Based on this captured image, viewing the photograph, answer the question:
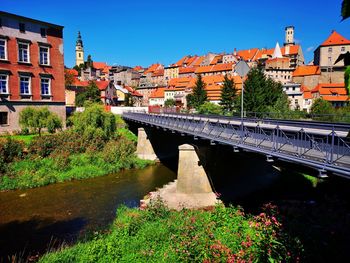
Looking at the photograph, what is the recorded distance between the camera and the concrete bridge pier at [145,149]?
33.3m

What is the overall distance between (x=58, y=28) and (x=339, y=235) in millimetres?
36249

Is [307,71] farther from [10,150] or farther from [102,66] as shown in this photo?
[102,66]

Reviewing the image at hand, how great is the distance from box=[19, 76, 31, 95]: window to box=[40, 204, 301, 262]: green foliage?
23.5 m

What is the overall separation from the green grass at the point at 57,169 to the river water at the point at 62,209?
101 centimetres

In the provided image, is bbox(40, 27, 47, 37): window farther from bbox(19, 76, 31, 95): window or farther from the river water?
the river water

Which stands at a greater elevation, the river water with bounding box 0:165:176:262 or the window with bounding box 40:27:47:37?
the window with bounding box 40:27:47:37

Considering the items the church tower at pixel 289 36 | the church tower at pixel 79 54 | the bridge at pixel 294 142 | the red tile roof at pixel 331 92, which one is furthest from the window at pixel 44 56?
the church tower at pixel 289 36

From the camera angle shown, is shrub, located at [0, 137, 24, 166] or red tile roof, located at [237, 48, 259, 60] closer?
shrub, located at [0, 137, 24, 166]

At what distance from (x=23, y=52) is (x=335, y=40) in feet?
295

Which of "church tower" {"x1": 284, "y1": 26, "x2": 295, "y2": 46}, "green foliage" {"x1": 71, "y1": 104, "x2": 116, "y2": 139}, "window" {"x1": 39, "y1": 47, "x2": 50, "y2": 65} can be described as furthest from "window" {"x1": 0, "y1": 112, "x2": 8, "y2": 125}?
"church tower" {"x1": 284, "y1": 26, "x2": 295, "y2": 46}

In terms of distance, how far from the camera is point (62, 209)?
17.7 meters

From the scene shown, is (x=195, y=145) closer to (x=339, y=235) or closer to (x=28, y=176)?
(x=339, y=235)

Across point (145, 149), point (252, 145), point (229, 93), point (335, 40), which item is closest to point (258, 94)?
point (229, 93)

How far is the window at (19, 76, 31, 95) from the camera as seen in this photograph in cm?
3114
